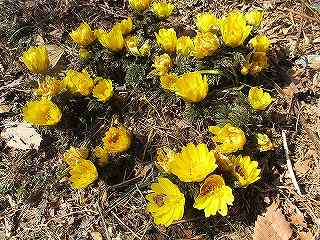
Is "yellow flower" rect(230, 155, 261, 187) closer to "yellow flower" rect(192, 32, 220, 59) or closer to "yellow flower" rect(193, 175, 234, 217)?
"yellow flower" rect(193, 175, 234, 217)

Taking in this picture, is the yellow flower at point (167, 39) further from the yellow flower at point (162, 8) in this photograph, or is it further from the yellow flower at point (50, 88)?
the yellow flower at point (50, 88)

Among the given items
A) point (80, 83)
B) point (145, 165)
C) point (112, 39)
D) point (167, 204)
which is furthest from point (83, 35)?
point (167, 204)

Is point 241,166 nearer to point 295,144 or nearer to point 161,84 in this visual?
point 295,144

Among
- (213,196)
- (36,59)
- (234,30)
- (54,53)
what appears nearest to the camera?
(213,196)

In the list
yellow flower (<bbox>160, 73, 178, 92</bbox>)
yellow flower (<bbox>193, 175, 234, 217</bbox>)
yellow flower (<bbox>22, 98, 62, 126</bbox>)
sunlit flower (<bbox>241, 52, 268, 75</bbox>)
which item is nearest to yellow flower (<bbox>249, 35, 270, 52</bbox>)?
sunlit flower (<bbox>241, 52, 268, 75</bbox>)

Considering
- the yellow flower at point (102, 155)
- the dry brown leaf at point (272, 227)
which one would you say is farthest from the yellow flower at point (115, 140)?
the dry brown leaf at point (272, 227)

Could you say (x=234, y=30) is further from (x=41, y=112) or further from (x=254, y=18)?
(x=41, y=112)

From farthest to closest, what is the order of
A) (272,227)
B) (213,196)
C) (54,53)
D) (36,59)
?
(54,53), (36,59), (272,227), (213,196)
